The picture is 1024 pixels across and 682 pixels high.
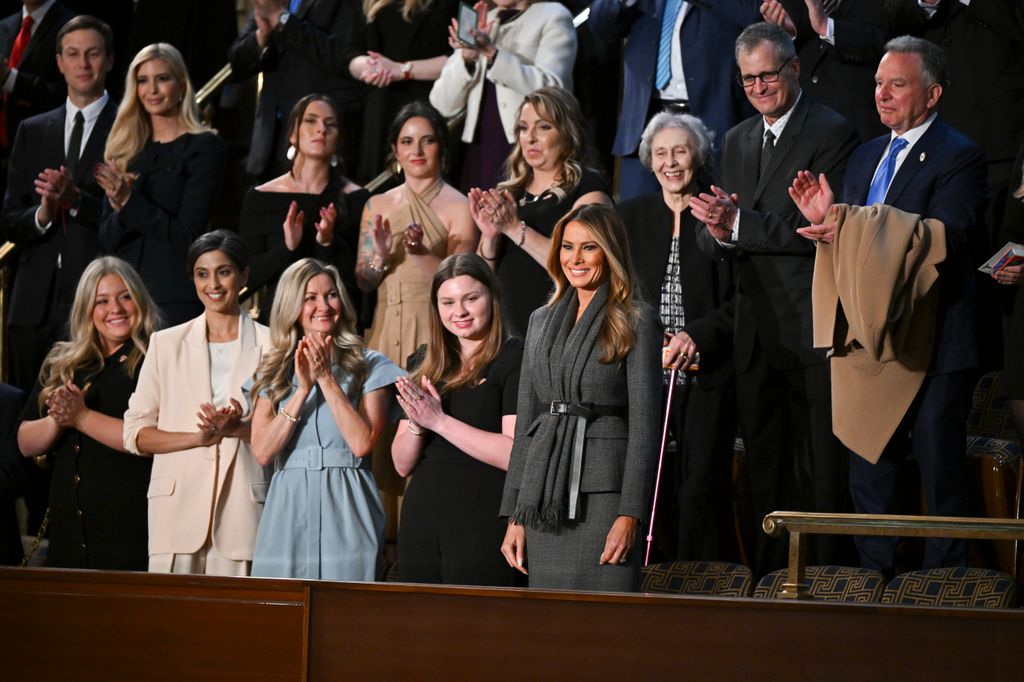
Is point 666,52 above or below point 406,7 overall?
below

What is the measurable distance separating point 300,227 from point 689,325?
1.54 m

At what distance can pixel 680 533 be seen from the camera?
182 inches

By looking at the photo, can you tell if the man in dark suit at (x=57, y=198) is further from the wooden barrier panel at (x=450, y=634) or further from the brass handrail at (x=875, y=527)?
the brass handrail at (x=875, y=527)

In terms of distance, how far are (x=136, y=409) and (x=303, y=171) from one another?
1.19m

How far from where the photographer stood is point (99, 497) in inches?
195

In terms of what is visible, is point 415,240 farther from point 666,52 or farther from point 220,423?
point 666,52

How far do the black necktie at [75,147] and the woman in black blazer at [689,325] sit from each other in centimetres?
238

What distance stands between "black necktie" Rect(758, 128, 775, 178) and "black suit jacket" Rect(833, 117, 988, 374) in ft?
1.49

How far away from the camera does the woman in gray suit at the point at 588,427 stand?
368cm

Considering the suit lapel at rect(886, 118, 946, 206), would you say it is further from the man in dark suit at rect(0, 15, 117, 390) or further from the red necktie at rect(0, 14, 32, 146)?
the red necktie at rect(0, 14, 32, 146)

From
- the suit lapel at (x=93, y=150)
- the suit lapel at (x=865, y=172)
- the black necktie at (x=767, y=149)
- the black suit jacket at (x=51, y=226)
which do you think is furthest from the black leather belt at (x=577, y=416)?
the suit lapel at (x=93, y=150)

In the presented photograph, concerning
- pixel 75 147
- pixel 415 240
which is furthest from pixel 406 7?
pixel 75 147

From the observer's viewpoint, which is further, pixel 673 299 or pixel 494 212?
pixel 494 212

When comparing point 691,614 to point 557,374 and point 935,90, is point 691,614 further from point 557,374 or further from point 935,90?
point 935,90
